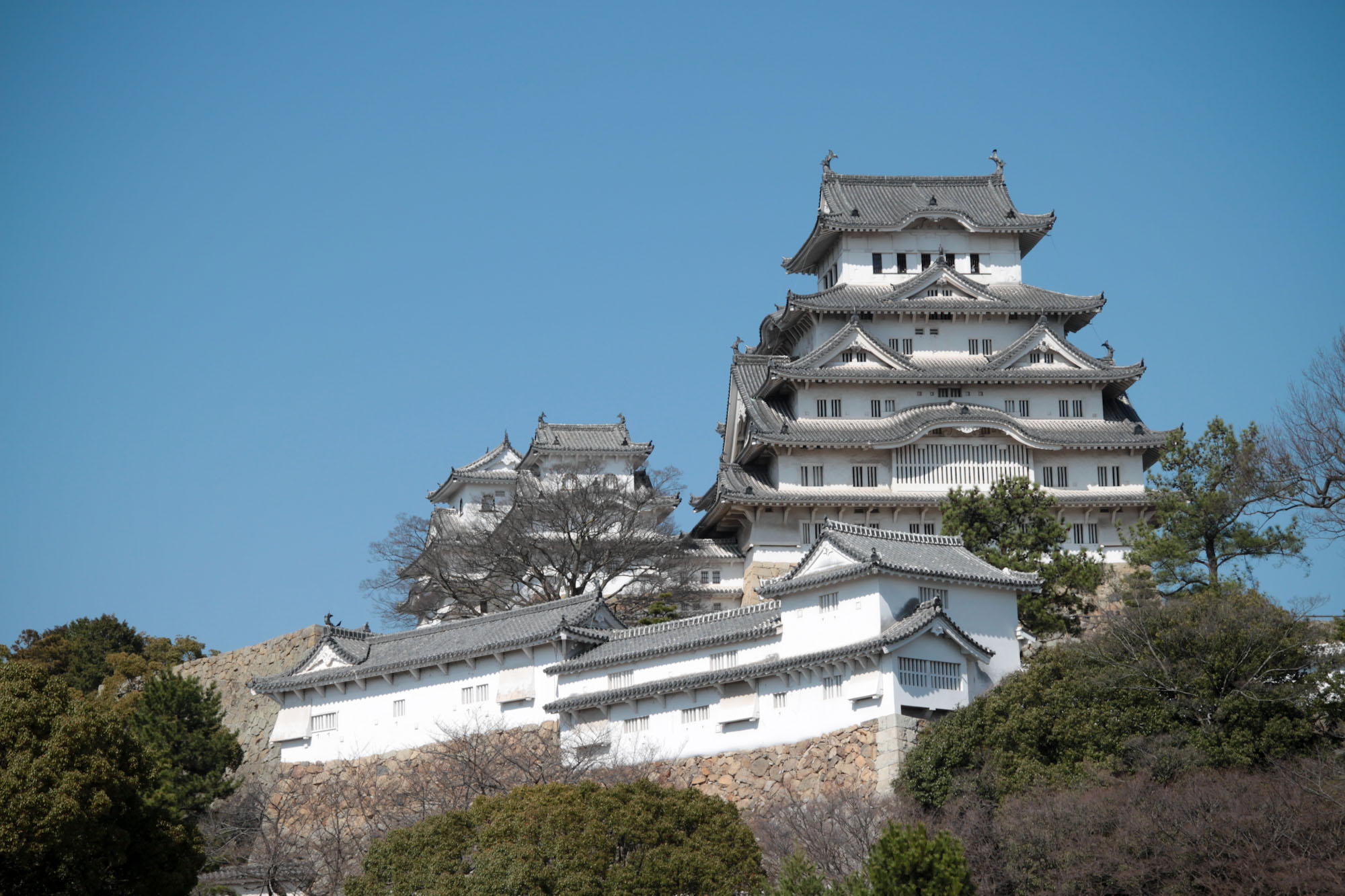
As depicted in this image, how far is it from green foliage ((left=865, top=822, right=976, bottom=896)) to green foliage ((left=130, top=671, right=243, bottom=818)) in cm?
1989

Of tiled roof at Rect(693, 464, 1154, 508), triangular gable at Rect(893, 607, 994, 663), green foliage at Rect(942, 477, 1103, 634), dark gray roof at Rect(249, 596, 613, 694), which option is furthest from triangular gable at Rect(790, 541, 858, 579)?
tiled roof at Rect(693, 464, 1154, 508)

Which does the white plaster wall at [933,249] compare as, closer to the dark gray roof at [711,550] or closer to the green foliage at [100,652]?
the dark gray roof at [711,550]

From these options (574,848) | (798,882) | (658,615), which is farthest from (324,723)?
(798,882)

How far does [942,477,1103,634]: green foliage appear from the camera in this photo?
36.5 m

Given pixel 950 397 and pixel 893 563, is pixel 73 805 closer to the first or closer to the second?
pixel 893 563

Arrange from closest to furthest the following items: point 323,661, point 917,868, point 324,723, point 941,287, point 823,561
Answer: point 917,868 → point 823,561 → point 324,723 → point 323,661 → point 941,287

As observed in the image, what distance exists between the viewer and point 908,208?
57312 millimetres

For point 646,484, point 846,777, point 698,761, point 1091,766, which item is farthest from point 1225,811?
point 646,484

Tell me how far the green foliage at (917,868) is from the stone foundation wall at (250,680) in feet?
85.2

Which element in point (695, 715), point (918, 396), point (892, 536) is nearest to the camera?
point (695, 715)

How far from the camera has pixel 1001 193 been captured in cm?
5831

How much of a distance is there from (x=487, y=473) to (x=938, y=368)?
2009 cm

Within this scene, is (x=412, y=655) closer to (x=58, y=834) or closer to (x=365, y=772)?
(x=365, y=772)

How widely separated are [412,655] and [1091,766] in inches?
710
